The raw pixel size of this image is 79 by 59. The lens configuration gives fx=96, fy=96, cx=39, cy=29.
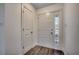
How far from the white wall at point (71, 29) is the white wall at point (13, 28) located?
0.75 m

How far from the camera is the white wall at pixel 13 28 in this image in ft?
4.88

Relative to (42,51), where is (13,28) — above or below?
above

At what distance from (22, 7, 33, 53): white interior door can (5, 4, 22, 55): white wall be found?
0.21 ft

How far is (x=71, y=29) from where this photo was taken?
1514 mm

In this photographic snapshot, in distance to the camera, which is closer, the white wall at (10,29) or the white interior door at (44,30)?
the white wall at (10,29)

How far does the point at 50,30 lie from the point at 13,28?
0.59 m

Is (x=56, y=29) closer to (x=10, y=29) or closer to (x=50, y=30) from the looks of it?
(x=50, y=30)

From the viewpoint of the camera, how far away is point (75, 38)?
4.96 ft

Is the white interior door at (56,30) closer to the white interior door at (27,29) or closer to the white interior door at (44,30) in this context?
the white interior door at (44,30)

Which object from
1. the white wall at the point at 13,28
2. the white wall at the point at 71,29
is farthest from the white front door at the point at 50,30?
the white wall at the point at 13,28

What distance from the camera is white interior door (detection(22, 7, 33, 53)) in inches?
60.2

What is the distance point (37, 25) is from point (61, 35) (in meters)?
0.43

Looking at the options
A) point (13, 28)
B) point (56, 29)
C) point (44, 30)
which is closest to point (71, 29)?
point (56, 29)

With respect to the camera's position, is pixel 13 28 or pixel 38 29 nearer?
pixel 13 28
